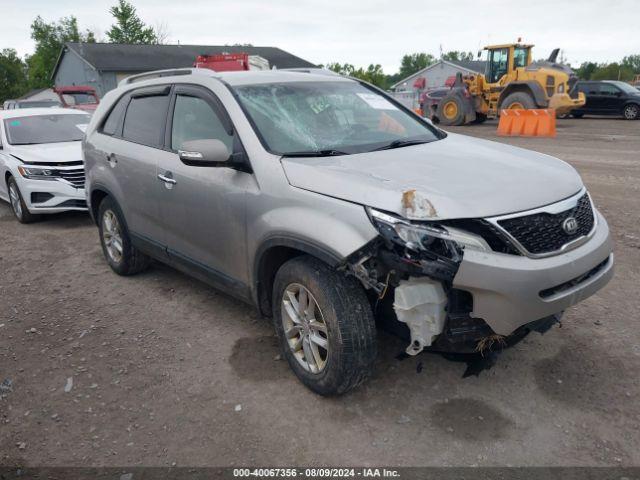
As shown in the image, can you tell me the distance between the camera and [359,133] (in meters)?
3.78

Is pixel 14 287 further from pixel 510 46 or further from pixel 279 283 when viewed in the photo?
pixel 510 46

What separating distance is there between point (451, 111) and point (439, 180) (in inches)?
762

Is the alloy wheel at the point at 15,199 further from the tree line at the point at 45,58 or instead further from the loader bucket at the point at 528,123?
the tree line at the point at 45,58

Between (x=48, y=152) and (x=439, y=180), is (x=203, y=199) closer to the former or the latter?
(x=439, y=180)

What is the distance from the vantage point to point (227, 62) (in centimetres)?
1769

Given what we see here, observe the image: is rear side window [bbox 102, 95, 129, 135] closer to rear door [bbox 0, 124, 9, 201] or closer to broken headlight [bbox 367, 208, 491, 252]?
broken headlight [bbox 367, 208, 491, 252]

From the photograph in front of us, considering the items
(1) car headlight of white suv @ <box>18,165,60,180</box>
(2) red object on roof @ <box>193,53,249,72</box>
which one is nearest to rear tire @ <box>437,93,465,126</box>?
(2) red object on roof @ <box>193,53,249,72</box>

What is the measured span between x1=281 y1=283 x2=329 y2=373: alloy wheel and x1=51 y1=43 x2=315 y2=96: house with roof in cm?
3932

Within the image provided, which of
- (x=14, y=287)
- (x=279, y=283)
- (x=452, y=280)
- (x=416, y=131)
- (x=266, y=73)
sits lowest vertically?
(x=14, y=287)

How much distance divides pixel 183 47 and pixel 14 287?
162ft

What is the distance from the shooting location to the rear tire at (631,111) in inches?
857

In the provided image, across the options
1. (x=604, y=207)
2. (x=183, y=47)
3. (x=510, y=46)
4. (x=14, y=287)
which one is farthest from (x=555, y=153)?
(x=183, y=47)

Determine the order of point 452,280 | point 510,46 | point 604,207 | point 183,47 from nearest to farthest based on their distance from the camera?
point 452,280 < point 604,207 < point 510,46 < point 183,47

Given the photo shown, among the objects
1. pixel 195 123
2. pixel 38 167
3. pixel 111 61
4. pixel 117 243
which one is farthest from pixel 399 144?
pixel 111 61
